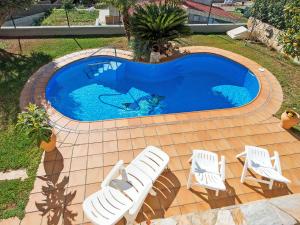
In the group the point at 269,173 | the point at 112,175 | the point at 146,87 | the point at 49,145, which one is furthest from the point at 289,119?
the point at 49,145

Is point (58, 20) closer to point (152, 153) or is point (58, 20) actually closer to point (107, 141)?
point (107, 141)

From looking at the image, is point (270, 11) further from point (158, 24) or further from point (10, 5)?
point (10, 5)

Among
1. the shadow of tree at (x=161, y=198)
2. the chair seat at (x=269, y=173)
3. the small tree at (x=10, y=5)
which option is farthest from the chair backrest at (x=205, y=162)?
the small tree at (x=10, y=5)

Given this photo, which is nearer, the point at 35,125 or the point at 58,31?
the point at 35,125

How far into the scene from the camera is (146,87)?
1220 cm

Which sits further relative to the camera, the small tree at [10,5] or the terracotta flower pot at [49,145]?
the small tree at [10,5]

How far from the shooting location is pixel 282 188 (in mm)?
6980

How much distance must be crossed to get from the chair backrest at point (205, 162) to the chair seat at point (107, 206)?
6.98ft

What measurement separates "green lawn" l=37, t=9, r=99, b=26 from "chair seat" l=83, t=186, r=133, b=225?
16792 mm

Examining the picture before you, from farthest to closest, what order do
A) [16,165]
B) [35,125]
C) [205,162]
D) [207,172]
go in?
[16,165]
[35,125]
[205,162]
[207,172]

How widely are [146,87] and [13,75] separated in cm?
618

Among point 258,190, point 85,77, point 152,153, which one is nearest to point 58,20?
point 85,77

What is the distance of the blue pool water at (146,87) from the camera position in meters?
10.8

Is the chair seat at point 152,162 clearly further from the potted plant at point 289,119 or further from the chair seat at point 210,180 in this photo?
the potted plant at point 289,119
